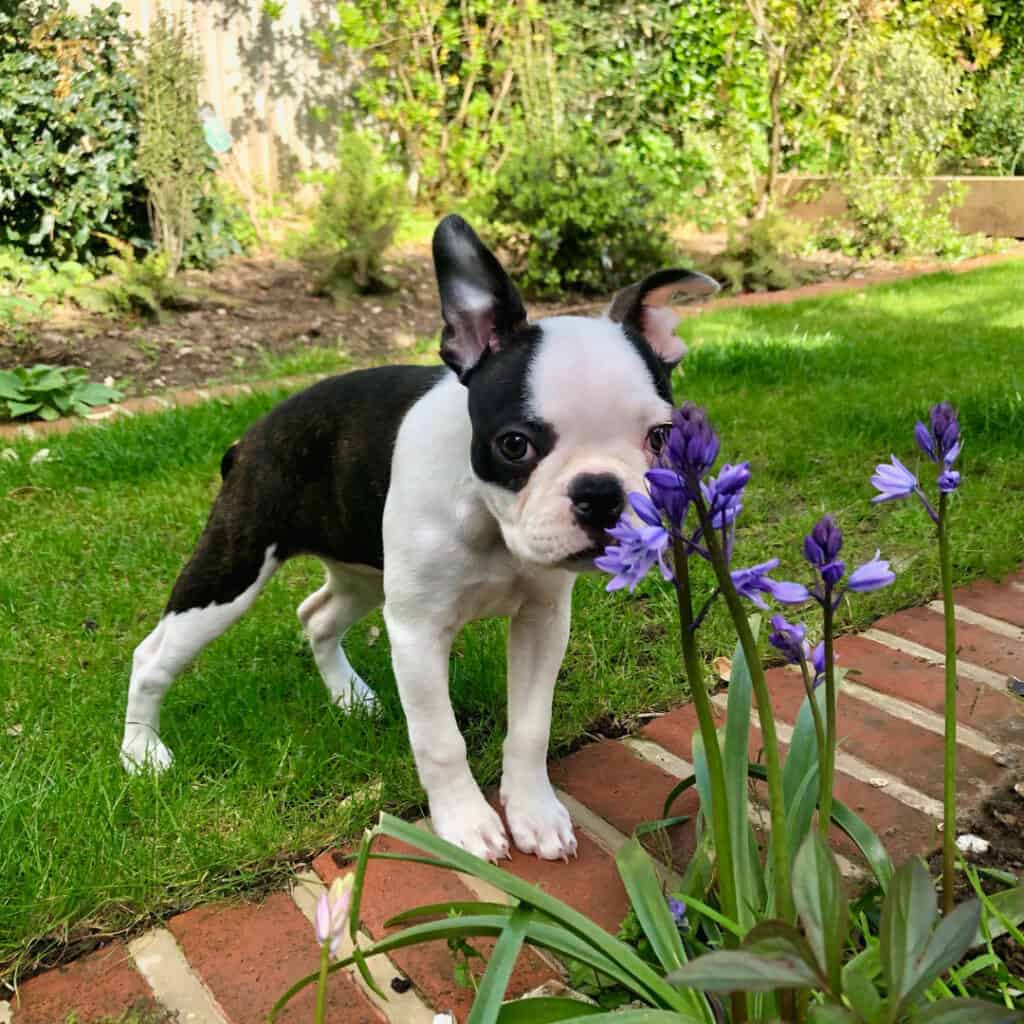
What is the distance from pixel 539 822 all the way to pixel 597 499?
885 millimetres

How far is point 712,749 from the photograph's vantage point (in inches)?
56.9

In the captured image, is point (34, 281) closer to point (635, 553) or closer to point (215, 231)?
point (215, 231)

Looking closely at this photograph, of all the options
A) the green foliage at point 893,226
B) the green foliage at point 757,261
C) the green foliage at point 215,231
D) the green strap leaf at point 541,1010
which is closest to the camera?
the green strap leaf at point 541,1010

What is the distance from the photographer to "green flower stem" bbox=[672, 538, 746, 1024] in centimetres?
135

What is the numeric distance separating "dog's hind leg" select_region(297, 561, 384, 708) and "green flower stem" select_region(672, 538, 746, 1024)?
1.60m

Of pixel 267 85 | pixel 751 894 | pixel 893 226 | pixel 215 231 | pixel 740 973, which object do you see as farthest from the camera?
pixel 267 85

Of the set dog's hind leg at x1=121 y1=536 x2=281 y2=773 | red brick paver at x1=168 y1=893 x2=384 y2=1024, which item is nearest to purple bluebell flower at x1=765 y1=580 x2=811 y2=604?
Answer: red brick paver at x1=168 y1=893 x2=384 y2=1024

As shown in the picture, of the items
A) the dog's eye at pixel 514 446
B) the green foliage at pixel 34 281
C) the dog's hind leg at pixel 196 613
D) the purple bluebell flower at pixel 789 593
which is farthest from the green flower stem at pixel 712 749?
the green foliage at pixel 34 281

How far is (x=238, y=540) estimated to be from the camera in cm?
272

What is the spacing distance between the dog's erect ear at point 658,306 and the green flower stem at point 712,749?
90 cm

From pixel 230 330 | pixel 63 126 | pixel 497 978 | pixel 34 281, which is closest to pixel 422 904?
pixel 497 978

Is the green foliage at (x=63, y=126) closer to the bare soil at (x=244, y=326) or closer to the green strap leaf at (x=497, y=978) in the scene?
the bare soil at (x=244, y=326)

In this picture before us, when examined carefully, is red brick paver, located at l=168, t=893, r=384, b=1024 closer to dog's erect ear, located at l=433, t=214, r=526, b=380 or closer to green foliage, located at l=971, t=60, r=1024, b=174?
dog's erect ear, located at l=433, t=214, r=526, b=380

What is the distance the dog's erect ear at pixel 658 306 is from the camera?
2.17 meters
